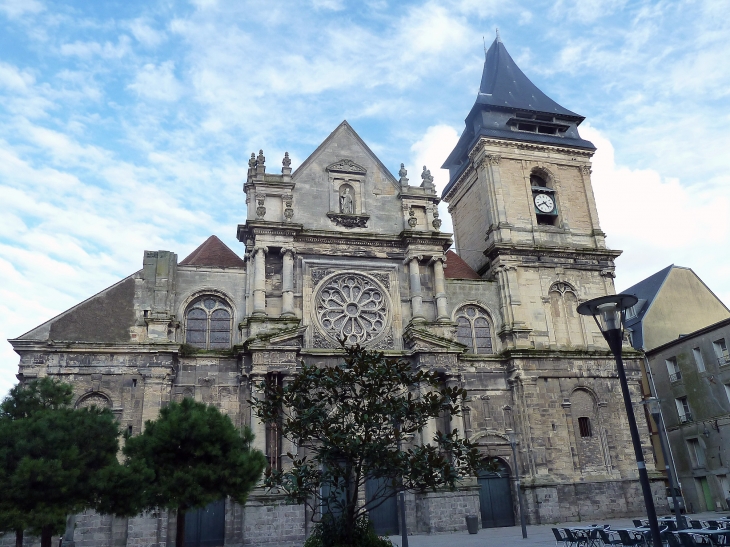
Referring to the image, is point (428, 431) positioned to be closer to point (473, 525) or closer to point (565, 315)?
point (473, 525)

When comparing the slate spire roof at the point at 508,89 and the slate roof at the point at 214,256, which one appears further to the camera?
the slate spire roof at the point at 508,89

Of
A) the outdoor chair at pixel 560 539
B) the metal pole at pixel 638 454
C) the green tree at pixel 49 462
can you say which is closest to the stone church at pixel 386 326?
the outdoor chair at pixel 560 539

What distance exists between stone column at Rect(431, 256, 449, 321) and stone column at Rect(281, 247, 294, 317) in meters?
6.02

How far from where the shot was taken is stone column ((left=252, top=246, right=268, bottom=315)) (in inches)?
948

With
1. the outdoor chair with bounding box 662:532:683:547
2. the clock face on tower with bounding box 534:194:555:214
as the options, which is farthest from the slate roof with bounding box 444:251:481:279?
the outdoor chair with bounding box 662:532:683:547

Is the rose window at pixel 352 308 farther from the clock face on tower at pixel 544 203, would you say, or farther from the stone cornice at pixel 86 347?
the clock face on tower at pixel 544 203

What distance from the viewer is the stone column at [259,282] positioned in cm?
2408

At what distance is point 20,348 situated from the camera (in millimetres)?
21922

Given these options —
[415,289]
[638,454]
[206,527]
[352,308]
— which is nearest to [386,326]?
[352,308]

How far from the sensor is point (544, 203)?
101 feet

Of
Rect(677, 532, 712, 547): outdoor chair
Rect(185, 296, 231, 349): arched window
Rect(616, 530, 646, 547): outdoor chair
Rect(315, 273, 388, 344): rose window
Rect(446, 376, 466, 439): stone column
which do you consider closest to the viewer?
Rect(677, 532, 712, 547): outdoor chair

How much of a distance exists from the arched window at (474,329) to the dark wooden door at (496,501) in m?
5.12

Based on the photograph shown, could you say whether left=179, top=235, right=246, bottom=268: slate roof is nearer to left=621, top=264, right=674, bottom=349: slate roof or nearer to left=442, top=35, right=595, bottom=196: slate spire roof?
left=442, top=35, right=595, bottom=196: slate spire roof

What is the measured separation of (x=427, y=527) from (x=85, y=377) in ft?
43.4
